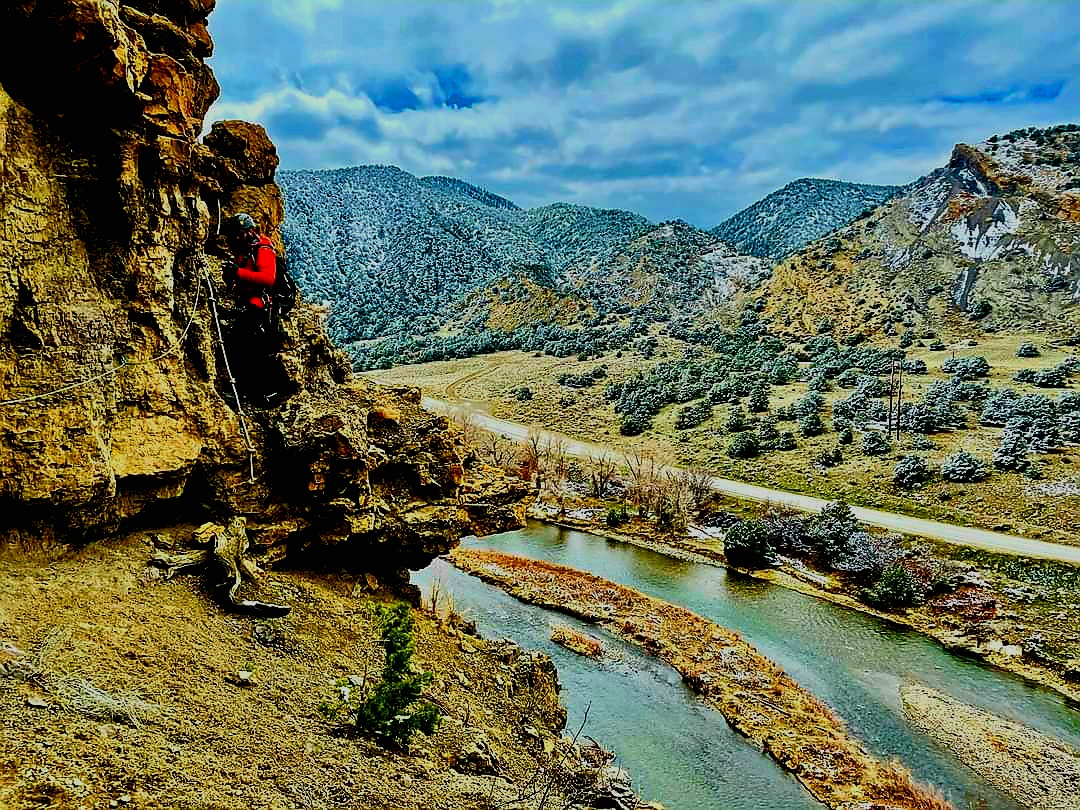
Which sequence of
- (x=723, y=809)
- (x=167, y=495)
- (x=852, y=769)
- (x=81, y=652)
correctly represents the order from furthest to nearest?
(x=852, y=769), (x=723, y=809), (x=167, y=495), (x=81, y=652)

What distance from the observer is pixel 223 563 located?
11.9 metres

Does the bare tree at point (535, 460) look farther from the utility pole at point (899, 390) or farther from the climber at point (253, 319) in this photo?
the climber at point (253, 319)

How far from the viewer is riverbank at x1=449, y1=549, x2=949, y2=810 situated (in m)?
17.8

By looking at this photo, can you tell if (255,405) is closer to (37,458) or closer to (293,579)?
(293,579)

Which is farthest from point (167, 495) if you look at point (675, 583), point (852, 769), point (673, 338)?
point (673, 338)

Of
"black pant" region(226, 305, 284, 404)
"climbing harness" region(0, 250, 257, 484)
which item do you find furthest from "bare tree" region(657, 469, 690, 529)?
"climbing harness" region(0, 250, 257, 484)

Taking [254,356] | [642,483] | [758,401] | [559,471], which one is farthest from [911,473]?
[254,356]

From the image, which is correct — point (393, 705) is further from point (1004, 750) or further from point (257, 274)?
point (1004, 750)

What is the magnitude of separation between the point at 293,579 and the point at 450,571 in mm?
17967

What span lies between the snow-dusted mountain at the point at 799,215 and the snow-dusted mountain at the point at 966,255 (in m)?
61.9

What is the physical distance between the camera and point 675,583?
32062mm

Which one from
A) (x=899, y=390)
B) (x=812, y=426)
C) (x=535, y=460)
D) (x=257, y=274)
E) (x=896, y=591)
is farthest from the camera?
(x=899, y=390)

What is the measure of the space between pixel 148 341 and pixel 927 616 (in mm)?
29429

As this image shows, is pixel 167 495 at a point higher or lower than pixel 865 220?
lower
